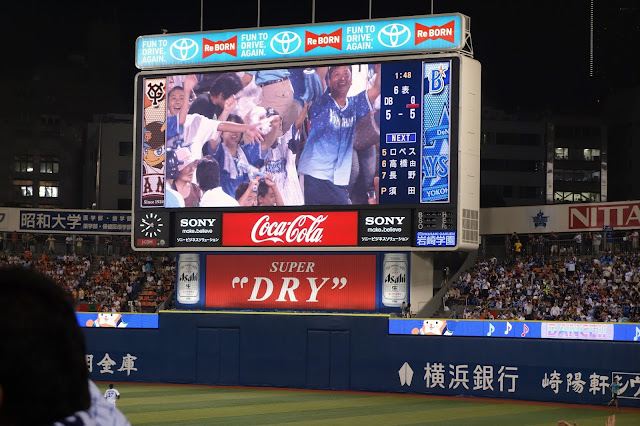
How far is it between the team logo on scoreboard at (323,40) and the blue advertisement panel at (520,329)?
9.85 m

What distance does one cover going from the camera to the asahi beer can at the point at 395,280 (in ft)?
119

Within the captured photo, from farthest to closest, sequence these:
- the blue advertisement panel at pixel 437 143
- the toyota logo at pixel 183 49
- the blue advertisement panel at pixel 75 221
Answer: the blue advertisement panel at pixel 75 221 < the toyota logo at pixel 183 49 < the blue advertisement panel at pixel 437 143

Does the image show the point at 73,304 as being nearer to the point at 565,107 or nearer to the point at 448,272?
the point at 448,272

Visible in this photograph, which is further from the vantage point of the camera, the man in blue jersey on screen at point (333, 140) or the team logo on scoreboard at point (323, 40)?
the team logo on scoreboard at point (323, 40)

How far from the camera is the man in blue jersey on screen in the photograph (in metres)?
34.0

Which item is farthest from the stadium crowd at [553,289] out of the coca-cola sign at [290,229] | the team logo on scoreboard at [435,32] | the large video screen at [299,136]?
the team logo on scoreboard at [435,32]

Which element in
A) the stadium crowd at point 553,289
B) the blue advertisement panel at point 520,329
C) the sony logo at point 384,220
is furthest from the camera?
the sony logo at point 384,220

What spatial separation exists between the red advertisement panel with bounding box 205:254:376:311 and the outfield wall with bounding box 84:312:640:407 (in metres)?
1.46

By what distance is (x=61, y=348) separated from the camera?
Result: 216 centimetres

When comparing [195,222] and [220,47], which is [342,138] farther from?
[195,222]

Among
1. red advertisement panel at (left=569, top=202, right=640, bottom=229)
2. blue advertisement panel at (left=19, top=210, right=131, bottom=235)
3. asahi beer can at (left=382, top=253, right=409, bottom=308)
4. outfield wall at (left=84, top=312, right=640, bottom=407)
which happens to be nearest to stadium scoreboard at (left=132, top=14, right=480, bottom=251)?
asahi beer can at (left=382, top=253, right=409, bottom=308)

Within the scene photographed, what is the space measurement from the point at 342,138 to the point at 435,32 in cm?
479

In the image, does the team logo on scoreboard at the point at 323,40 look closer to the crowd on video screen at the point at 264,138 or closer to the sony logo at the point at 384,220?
the crowd on video screen at the point at 264,138

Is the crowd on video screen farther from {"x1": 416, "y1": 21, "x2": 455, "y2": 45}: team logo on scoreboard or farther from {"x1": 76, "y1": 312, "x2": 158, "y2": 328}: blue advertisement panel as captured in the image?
{"x1": 76, "y1": 312, "x2": 158, "y2": 328}: blue advertisement panel
